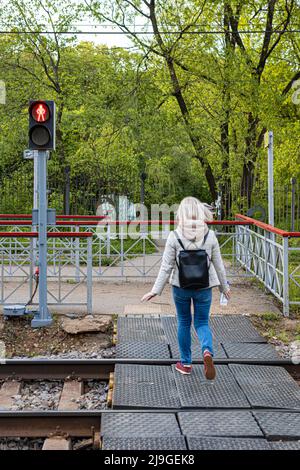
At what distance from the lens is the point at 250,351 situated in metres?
7.82

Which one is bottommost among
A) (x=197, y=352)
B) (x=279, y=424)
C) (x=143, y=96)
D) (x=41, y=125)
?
(x=279, y=424)

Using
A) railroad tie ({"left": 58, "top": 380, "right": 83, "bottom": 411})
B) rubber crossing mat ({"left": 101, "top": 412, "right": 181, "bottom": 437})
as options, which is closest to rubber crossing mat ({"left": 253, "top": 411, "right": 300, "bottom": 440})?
rubber crossing mat ({"left": 101, "top": 412, "right": 181, "bottom": 437})

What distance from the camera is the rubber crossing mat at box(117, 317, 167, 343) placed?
8.31 m

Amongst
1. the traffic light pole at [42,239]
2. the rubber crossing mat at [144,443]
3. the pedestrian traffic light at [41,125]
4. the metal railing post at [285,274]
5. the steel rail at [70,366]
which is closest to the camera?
the rubber crossing mat at [144,443]

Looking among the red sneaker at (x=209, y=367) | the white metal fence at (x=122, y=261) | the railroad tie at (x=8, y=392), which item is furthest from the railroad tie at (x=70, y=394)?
the white metal fence at (x=122, y=261)

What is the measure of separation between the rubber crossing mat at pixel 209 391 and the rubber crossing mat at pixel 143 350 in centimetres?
65

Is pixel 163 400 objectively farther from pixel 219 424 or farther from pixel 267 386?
pixel 267 386

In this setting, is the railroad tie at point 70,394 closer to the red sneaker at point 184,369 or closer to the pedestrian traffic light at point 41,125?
the red sneaker at point 184,369

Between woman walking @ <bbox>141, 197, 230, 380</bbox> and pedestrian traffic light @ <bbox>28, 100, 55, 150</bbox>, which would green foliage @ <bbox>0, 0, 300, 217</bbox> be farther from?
woman walking @ <bbox>141, 197, 230, 380</bbox>

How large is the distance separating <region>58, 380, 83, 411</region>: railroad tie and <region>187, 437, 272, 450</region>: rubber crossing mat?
1591mm

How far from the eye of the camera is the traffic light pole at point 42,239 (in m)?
8.91

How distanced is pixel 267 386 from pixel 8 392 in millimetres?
2638

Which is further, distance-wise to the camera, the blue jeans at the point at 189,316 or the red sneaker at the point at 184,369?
the red sneaker at the point at 184,369

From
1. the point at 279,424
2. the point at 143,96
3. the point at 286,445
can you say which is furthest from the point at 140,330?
the point at 143,96
